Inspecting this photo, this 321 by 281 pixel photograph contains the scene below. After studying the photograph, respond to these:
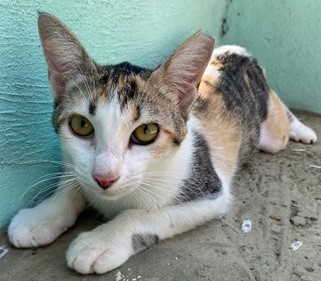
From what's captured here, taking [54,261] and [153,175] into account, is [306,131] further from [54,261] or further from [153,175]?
[54,261]

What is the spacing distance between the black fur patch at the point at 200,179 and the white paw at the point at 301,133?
1152 mm

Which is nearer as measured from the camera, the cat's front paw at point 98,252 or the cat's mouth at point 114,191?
the cat's mouth at point 114,191

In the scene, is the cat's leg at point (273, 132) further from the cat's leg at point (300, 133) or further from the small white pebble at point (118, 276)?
the small white pebble at point (118, 276)

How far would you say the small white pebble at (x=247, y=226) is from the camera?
2141 mm

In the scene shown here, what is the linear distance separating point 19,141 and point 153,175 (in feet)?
1.95

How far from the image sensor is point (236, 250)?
199 centimetres

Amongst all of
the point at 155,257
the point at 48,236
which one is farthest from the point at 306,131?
the point at 48,236

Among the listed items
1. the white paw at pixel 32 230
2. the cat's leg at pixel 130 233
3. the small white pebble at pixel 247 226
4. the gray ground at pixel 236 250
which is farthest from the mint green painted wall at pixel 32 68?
the small white pebble at pixel 247 226

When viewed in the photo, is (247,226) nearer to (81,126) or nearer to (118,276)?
(118,276)

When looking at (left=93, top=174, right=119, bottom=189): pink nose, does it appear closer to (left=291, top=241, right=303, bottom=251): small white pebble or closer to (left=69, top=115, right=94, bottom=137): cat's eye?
(left=69, top=115, right=94, bottom=137): cat's eye

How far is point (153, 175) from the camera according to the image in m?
1.81

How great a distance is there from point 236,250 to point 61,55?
105cm

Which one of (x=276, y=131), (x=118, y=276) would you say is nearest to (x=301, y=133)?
(x=276, y=131)

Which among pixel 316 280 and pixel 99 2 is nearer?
pixel 316 280
